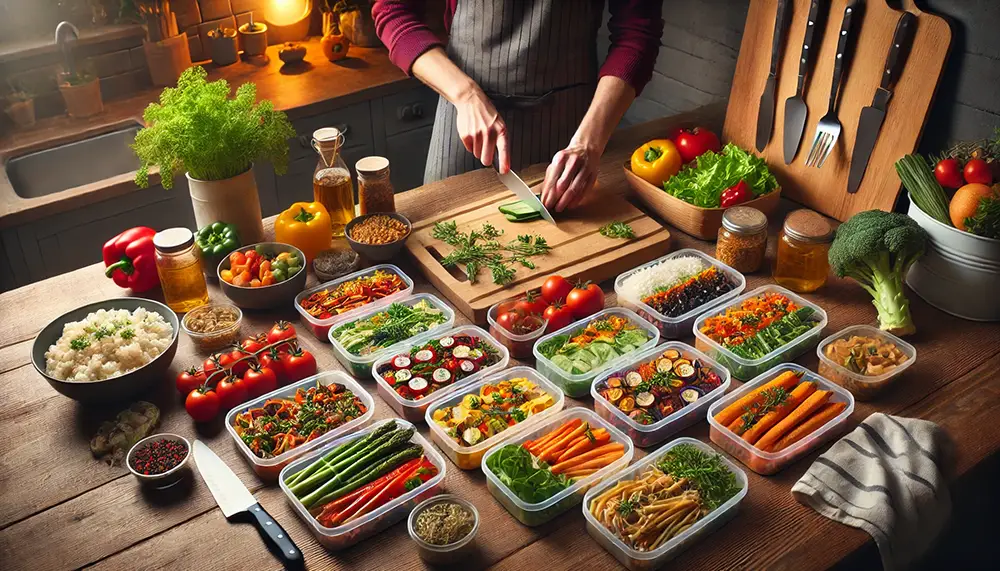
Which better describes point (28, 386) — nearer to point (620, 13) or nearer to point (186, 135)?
point (186, 135)

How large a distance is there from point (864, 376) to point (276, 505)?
1417mm

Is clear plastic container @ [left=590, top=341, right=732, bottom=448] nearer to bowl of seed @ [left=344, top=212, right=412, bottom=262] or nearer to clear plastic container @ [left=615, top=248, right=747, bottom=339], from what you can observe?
clear plastic container @ [left=615, top=248, right=747, bottom=339]

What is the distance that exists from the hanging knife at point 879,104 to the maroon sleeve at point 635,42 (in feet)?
2.46

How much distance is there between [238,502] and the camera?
68.0 inches

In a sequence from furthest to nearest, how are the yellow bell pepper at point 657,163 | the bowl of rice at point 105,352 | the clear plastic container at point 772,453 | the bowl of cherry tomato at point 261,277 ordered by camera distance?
the yellow bell pepper at point 657,163
the bowl of cherry tomato at point 261,277
the bowl of rice at point 105,352
the clear plastic container at point 772,453

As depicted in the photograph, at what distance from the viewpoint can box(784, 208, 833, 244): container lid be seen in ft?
7.51

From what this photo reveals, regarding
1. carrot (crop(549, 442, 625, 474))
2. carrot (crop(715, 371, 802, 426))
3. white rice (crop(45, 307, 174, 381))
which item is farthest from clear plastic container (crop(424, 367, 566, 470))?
white rice (crop(45, 307, 174, 381))

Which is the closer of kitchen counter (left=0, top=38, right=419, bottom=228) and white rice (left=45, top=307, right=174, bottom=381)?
white rice (left=45, top=307, right=174, bottom=381)

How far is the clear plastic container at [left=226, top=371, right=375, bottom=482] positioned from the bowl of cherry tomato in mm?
373

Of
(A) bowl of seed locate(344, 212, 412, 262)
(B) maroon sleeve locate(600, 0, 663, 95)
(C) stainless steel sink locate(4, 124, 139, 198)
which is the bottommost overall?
(C) stainless steel sink locate(4, 124, 139, 198)

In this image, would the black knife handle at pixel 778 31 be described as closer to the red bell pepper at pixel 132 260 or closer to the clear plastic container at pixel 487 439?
the clear plastic container at pixel 487 439

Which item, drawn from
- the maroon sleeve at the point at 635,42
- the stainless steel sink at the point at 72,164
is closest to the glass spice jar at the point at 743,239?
the maroon sleeve at the point at 635,42

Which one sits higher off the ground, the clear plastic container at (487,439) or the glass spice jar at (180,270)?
the glass spice jar at (180,270)

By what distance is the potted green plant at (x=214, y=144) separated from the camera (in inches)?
91.2
